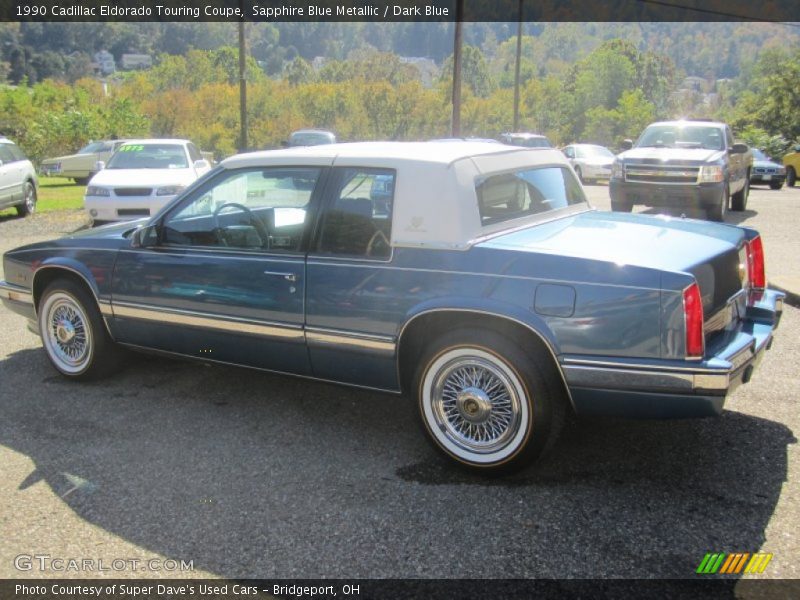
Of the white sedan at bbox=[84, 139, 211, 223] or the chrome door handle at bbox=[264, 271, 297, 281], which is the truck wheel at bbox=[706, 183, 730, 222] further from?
the chrome door handle at bbox=[264, 271, 297, 281]

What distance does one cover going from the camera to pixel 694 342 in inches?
136

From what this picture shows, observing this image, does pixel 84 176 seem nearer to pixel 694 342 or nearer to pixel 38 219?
pixel 38 219

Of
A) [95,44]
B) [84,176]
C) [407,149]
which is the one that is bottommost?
[84,176]

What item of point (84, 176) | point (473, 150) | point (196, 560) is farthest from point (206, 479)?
point (84, 176)

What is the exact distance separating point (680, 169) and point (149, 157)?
926 centimetres

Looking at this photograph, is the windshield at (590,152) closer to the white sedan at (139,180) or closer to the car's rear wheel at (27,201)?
the white sedan at (139,180)

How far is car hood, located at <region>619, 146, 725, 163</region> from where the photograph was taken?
13203mm

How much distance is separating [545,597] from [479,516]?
0.66 m

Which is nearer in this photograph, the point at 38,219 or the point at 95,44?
the point at 38,219

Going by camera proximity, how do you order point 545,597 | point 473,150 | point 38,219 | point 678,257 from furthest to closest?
1. point 38,219
2. point 473,150
3. point 678,257
4. point 545,597

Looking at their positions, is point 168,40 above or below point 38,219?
above

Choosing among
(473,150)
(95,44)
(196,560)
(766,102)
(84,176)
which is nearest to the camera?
(196,560)

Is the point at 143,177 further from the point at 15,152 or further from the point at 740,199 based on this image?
the point at 740,199

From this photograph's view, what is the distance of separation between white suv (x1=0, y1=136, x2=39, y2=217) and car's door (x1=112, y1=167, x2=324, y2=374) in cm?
1148
